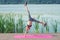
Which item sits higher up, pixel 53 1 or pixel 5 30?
pixel 5 30

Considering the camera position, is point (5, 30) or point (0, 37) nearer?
point (0, 37)

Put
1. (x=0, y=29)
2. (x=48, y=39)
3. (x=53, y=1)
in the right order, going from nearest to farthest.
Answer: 1. (x=48, y=39)
2. (x=0, y=29)
3. (x=53, y=1)

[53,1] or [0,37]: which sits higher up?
[0,37]

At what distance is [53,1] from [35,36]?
2120 cm

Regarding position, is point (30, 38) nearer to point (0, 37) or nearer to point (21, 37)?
point (21, 37)

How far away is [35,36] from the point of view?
10.3 metres

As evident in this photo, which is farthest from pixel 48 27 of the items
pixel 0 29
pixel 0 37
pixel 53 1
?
pixel 53 1

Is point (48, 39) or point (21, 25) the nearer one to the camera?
point (48, 39)

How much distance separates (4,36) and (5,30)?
5.57 feet

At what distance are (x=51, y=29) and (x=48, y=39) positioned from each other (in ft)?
8.01

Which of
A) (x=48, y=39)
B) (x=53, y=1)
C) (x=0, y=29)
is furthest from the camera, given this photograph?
(x=53, y=1)

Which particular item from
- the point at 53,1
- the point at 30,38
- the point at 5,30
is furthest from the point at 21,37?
the point at 53,1

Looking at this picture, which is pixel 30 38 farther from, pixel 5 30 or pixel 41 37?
pixel 5 30

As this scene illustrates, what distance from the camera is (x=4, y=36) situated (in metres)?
10.3
